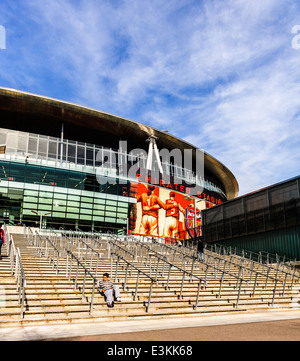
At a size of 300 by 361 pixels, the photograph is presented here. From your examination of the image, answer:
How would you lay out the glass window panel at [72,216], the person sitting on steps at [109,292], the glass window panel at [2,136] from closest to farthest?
1. the person sitting on steps at [109,292]
2. the glass window panel at [72,216]
3. the glass window panel at [2,136]

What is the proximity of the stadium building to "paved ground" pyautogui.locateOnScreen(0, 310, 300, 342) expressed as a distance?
989 inches

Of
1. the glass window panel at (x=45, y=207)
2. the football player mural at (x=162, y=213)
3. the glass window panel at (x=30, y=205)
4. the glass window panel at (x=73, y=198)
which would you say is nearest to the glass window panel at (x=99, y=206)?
the glass window panel at (x=73, y=198)

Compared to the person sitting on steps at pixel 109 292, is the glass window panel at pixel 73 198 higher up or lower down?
higher up

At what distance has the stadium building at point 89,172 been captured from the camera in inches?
1293

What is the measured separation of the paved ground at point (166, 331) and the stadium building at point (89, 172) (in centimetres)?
2512

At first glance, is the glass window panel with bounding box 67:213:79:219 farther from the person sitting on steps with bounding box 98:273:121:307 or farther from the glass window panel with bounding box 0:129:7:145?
the person sitting on steps with bounding box 98:273:121:307

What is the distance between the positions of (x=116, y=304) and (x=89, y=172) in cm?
2665

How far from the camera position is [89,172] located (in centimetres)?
3659

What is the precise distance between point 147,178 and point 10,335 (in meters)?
34.3

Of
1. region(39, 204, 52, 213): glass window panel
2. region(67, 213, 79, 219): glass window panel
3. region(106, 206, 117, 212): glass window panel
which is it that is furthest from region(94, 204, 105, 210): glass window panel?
region(39, 204, 52, 213): glass window panel

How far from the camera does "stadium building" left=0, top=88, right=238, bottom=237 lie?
1293 inches

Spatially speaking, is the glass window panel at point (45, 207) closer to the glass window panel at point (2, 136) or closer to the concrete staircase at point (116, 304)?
the glass window panel at point (2, 136)

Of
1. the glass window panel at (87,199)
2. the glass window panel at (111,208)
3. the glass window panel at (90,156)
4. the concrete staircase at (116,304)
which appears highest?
the glass window panel at (90,156)
